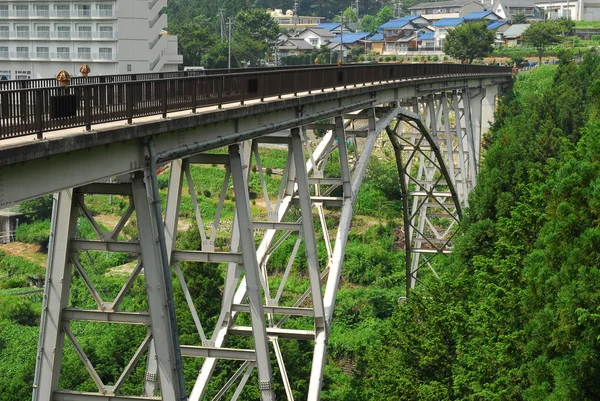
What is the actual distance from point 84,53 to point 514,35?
56508mm

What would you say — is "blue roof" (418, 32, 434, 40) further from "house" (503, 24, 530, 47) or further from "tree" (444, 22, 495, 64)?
"tree" (444, 22, 495, 64)

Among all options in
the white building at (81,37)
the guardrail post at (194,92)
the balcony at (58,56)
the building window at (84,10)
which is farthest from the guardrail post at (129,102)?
the building window at (84,10)

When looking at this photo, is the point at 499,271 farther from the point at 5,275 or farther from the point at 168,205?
the point at 5,275

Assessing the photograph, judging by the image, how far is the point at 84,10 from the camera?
7662 centimetres

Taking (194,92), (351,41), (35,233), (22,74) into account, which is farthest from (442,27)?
(194,92)

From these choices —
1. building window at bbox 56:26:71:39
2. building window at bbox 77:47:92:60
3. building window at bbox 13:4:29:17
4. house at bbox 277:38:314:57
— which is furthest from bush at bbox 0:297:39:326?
house at bbox 277:38:314:57

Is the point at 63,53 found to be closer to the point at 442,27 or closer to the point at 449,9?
the point at 442,27

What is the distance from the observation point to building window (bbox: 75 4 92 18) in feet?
251

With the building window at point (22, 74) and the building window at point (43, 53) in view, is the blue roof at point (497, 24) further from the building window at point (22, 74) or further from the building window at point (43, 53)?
the building window at point (22, 74)

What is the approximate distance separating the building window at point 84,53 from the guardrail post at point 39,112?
63.7m

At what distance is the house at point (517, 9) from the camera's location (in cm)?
13688

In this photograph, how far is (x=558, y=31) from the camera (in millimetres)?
102688

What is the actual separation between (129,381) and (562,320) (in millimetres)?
23812

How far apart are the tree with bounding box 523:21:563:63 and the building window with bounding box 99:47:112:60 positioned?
1687 inches
